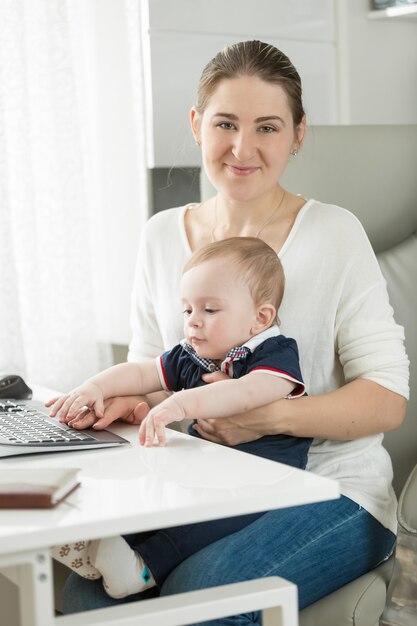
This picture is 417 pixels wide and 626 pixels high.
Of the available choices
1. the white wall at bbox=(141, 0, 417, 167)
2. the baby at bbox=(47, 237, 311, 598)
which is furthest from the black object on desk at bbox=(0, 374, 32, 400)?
the white wall at bbox=(141, 0, 417, 167)

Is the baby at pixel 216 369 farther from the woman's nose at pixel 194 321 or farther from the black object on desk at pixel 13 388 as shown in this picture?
the black object on desk at pixel 13 388

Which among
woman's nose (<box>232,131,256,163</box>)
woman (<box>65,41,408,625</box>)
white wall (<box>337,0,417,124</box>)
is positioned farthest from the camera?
white wall (<box>337,0,417,124</box>)

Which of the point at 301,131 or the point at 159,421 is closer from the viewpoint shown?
the point at 159,421

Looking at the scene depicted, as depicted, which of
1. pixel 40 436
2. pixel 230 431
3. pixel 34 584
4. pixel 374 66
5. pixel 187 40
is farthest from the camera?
pixel 374 66

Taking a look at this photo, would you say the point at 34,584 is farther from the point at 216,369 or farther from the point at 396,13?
the point at 396,13

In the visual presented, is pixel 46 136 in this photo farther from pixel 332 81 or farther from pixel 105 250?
pixel 332 81

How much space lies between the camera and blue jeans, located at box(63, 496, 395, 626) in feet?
4.02

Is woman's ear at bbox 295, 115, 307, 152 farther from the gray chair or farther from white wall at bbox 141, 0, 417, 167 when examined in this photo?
white wall at bbox 141, 0, 417, 167

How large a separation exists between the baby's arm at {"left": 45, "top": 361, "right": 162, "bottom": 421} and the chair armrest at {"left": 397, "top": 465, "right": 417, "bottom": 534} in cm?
41

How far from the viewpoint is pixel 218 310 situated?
4.69 feet

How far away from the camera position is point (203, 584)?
47.6 inches

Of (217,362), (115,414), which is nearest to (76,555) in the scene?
(115,414)

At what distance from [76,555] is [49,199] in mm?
Result: 1782

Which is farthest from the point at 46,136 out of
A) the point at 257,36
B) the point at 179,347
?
the point at 179,347
